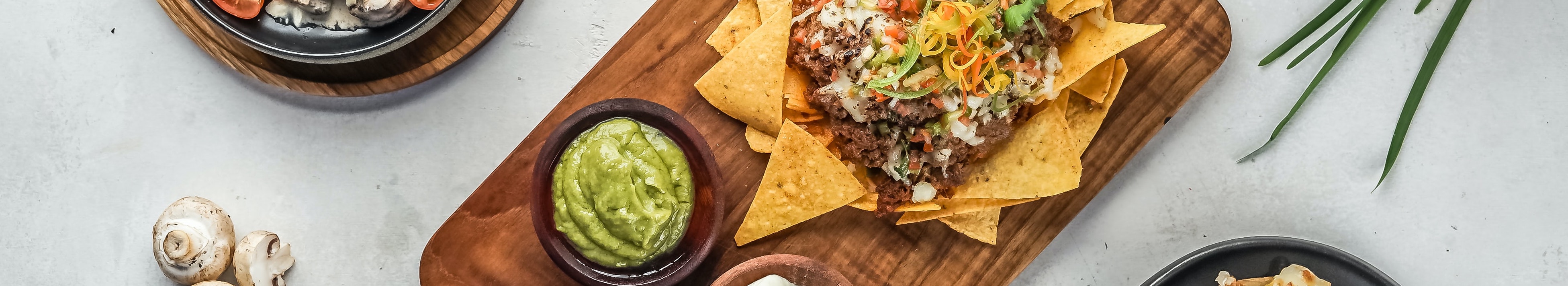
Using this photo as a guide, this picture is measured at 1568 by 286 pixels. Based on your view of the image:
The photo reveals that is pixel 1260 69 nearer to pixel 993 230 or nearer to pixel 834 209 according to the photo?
pixel 993 230

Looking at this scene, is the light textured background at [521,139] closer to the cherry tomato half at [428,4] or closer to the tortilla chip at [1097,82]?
the cherry tomato half at [428,4]

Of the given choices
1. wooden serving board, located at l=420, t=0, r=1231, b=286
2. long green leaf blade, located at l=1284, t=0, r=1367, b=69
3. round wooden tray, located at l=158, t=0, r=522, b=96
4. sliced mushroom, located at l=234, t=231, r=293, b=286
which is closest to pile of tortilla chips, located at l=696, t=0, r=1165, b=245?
wooden serving board, located at l=420, t=0, r=1231, b=286

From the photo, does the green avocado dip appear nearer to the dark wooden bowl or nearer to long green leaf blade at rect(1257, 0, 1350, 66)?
the dark wooden bowl

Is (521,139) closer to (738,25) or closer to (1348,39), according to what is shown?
(738,25)

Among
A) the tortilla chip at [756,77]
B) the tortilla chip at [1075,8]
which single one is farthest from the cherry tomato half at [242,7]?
the tortilla chip at [1075,8]

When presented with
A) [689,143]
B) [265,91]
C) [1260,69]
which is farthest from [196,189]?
[1260,69]

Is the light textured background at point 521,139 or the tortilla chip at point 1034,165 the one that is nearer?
the tortilla chip at point 1034,165

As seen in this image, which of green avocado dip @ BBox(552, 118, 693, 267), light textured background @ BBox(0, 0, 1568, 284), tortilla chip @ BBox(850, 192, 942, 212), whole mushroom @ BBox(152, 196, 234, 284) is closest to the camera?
green avocado dip @ BBox(552, 118, 693, 267)
